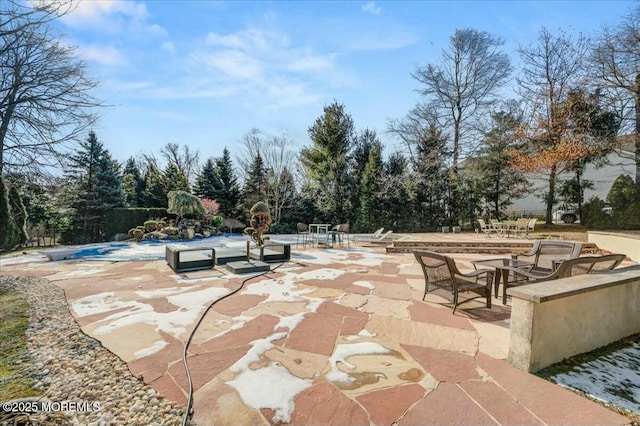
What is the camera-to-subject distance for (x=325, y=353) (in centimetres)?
258

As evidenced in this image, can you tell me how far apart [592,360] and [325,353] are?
2.41m

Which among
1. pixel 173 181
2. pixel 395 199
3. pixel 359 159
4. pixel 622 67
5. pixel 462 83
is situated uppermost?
pixel 462 83

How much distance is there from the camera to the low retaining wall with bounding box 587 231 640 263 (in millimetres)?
7020

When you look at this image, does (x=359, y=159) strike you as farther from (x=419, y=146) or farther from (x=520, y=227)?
(x=520, y=227)

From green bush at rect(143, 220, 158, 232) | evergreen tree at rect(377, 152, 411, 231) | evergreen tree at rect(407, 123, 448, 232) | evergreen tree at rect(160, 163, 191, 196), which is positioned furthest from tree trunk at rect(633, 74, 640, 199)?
evergreen tree at rect(160, 163, 191, 196)

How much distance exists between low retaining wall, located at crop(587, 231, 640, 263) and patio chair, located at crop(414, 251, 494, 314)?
6.36m

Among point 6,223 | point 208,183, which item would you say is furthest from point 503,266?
point 208,183

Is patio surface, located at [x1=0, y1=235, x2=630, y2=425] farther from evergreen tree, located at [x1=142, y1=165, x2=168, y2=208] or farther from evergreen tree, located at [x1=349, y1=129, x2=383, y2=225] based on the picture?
evergreen tree, located at [x1=142, y1=165, x2=168, y2=208]

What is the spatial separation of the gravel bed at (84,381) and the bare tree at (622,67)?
1669 cm

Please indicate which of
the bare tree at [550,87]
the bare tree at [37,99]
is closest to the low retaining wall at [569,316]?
the bare tree at [37,99]

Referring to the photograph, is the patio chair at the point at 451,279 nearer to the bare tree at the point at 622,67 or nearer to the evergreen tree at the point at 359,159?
the evergreen tree at the point at 359,159

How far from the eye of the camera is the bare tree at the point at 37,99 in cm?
636

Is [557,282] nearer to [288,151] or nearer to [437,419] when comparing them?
[437,419]

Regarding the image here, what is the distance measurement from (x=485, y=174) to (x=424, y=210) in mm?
3503
